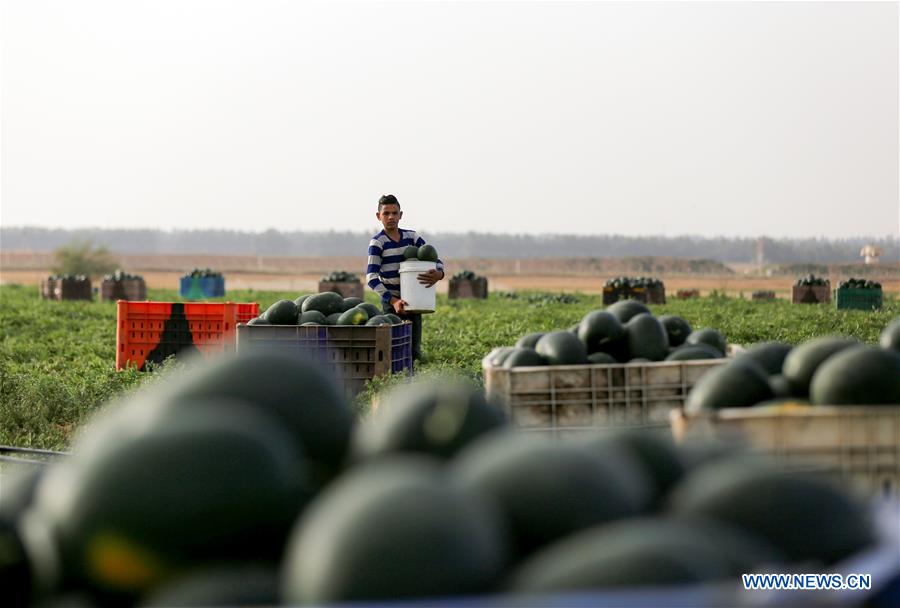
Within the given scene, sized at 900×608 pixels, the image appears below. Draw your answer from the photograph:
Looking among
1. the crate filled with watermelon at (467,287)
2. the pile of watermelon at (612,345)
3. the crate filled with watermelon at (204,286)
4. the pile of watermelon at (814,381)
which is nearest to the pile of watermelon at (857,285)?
the crate filled with watermelon at (467,287)

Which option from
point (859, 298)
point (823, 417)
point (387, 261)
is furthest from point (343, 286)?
point (823, 417)

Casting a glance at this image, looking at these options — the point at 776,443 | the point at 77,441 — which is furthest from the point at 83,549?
the point at 77,441

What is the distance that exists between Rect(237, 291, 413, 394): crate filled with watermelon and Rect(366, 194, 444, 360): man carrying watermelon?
818 millimetres

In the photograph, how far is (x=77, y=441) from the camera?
23.3 ft

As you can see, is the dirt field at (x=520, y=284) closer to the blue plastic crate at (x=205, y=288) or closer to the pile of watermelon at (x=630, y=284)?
the blue plastic crate at (x=205, y=288)

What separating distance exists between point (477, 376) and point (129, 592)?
7612mm

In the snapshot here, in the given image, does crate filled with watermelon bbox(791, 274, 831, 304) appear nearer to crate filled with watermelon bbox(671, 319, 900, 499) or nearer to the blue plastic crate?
the blue plastic crate

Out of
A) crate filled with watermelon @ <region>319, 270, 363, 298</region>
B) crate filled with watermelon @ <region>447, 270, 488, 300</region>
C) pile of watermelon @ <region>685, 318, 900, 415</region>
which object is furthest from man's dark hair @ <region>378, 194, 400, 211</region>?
crate filled with watermelon @ <region>447, 270, 488, 300</region>

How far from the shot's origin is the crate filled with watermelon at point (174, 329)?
1030 cm

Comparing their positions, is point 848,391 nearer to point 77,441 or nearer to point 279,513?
point 279,513

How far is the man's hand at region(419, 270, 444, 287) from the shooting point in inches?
364

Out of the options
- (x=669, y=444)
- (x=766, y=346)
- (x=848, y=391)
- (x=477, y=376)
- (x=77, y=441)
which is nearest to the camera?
(x=669, y=444)

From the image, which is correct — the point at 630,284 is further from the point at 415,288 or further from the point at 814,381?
the point at 814,381

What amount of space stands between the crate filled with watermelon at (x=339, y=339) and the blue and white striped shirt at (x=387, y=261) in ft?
2.83
